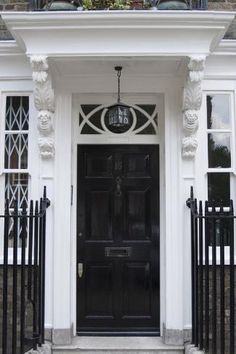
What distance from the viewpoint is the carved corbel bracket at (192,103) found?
4.76 metres

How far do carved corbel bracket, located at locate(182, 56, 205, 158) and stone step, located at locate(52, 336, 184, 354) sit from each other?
208 centimetres

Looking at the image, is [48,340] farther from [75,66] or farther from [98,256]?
[75,66]

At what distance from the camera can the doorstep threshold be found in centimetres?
504

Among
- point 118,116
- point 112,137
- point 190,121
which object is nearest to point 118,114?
point 118,116

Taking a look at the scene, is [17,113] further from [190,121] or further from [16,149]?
[190,121]

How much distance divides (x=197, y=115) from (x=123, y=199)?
1289mm

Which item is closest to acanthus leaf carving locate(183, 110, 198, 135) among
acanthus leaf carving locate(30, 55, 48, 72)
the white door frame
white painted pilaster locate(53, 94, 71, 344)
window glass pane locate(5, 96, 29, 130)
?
the white door frame

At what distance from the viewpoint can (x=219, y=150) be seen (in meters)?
5.41

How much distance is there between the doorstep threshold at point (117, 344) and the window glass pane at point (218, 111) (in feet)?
8.12

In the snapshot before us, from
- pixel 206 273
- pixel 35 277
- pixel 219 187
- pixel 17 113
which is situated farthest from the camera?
pixel 17 113

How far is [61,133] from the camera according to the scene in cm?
536

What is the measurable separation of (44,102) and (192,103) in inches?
62.2

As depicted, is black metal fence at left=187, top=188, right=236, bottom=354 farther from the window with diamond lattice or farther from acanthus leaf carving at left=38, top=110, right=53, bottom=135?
the window with diamond lattice

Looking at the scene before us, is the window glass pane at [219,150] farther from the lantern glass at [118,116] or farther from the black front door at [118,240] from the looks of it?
the lantern glass at [118,116]
